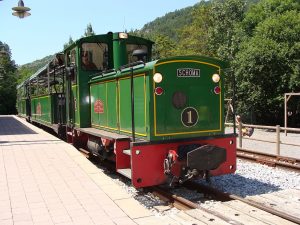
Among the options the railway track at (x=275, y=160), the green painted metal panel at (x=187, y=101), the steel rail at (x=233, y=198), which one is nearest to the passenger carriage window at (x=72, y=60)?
the green painted metal panel at (x=187, y=101)

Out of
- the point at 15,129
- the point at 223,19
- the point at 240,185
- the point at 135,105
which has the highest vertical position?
the point at 223,19

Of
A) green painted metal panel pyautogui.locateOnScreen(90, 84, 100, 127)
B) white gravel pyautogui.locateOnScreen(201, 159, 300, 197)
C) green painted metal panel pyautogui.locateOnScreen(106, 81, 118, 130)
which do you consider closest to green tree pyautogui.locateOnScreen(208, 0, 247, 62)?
green painted metal panel pyautogui.locateOnScreen(90, 84, 100, 127)

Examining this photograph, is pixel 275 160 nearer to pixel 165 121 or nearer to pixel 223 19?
pixel 165 121

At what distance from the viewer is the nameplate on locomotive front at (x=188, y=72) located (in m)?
6.82

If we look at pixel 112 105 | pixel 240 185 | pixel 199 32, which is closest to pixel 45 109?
pixel 112 105

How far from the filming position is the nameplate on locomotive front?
682cm

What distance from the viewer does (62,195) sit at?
19.5ft

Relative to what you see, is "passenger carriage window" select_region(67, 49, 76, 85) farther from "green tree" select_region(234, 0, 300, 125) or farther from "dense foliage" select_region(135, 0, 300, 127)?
"green tree" select_region(234, 0, 300, 125)

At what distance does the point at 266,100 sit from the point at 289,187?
1632cm

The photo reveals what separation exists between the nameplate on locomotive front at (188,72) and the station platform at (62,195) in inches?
92.1

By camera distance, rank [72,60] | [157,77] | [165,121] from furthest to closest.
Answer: [72,60] < [165,121] < [157,77]

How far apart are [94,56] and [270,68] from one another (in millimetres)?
15367

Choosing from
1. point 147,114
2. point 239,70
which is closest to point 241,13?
point 239,70

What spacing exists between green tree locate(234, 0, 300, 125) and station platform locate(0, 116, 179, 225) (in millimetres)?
15906
